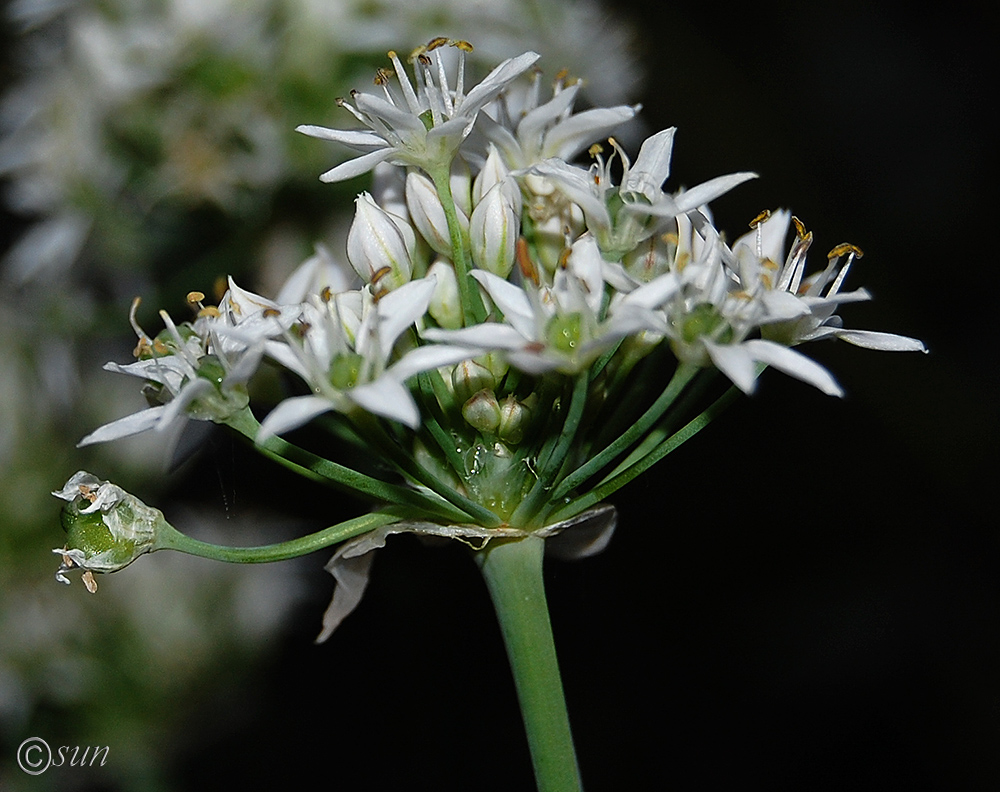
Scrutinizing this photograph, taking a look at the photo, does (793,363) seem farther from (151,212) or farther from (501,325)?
(151,212)

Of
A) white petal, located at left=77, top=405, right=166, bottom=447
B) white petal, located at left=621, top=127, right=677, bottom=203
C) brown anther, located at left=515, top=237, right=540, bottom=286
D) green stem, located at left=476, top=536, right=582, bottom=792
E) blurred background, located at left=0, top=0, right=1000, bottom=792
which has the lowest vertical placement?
green stem, located at left=476, top=536, right=582, bottom=792

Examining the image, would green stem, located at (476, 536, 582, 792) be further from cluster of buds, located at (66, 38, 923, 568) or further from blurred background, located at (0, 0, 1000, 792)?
blurred background, located at (0, 0, 1000, 792)

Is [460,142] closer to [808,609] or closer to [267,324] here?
[267,324]


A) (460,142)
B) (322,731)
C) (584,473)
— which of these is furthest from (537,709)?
(322,731)

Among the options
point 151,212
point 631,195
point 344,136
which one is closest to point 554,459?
point 631,195

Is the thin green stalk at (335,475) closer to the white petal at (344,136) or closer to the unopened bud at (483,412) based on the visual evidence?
the unopened bud at (483,412)

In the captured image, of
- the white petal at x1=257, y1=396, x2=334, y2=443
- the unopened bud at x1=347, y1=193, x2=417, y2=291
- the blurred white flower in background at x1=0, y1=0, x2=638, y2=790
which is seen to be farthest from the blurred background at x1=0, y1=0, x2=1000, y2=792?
the white petal at x1=257, y1=396, x2=334, y2=443
